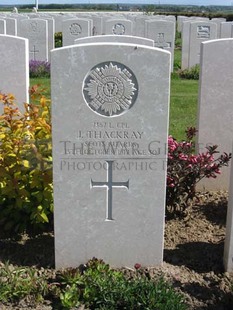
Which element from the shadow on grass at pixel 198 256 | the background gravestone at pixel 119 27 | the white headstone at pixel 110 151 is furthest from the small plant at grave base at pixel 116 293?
the background gravestone at pixel 119 27

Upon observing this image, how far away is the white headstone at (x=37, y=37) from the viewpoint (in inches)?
550

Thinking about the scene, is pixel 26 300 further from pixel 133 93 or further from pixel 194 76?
pixel 194 76

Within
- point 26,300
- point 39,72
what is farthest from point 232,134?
point 39,72

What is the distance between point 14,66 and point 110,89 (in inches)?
67.1

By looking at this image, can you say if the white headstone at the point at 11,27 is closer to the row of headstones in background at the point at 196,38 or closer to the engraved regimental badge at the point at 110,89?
the row of headstones in background at the point at 196,38

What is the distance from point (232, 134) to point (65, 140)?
7.20 ft

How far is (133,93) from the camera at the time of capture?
3506 mm

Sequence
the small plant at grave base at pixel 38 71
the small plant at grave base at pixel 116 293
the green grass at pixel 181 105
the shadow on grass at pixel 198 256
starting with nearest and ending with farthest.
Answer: the small plant at grave base at pixel 116 293 < the shadow on grass at pixel 198 256 < the green grass at pixel 181 105 < the small plant at grave base at pixel 38 71

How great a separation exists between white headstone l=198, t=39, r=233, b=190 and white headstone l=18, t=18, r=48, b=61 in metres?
9.48

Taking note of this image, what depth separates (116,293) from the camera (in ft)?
10.9

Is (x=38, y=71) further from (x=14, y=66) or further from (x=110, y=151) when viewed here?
(x=110, y=151)

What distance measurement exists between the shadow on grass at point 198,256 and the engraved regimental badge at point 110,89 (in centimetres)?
119

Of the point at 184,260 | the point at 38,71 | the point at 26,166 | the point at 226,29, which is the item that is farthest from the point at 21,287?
the point at 226,29

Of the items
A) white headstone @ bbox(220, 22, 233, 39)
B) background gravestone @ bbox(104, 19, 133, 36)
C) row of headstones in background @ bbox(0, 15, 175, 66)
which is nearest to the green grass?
row of headstones in background @ bbox(0, 15, 175, 66)
